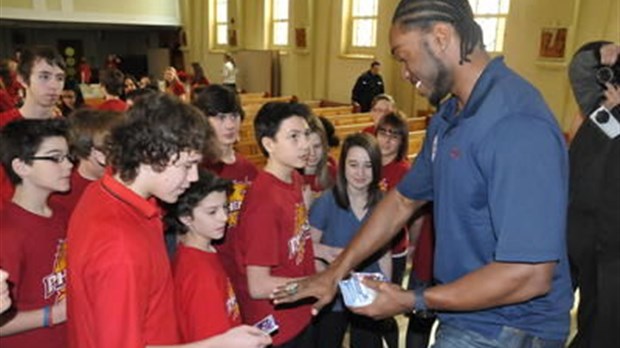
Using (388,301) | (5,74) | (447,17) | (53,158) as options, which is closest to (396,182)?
(388,301)

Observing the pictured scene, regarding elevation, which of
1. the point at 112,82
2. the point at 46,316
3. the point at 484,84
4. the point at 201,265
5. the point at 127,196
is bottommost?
the point at 46,316

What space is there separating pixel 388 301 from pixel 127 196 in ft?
3.14

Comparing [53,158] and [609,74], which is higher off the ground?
[609,74]

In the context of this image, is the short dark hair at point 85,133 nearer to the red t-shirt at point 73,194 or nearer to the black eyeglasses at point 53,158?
the red t-shirt at point 73,194

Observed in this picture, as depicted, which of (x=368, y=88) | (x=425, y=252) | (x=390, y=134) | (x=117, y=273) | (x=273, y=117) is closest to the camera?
(x=117, y=273)

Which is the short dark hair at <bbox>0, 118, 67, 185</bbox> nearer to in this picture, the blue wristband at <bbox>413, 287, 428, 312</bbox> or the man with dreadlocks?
the man with dreadlocks

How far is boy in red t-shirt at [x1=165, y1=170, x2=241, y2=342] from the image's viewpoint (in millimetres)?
2020

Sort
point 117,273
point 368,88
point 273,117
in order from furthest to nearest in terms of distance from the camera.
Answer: point 368,88 < point 273,117 < point 117,273

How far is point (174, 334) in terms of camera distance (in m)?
1.71

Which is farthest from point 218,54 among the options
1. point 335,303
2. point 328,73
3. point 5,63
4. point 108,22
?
point 335,303

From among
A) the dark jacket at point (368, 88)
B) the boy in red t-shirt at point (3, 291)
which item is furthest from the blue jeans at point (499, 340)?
the dark jacket at point (368, 88)

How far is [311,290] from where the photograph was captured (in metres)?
2.28

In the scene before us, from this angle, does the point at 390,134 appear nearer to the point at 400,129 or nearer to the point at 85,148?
Answer: the point at 400,129

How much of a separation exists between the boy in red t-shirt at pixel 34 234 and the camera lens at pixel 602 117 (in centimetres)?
237
